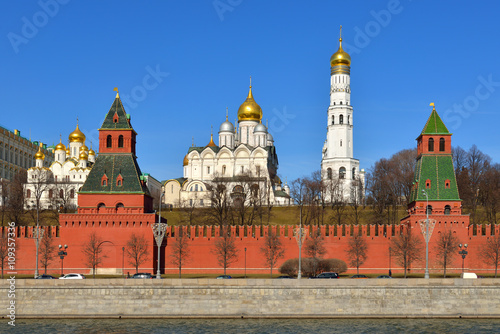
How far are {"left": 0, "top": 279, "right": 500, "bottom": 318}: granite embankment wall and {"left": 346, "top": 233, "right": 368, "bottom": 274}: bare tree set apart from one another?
17.4 metres

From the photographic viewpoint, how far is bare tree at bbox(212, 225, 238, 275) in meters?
64.7

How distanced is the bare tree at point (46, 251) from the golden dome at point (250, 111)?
63.6 metres

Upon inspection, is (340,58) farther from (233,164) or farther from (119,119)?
(119,119)

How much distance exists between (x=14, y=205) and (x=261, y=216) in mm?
30890

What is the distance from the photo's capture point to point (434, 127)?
66188mm

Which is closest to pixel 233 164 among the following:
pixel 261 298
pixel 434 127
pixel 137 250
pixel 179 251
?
pixel 179 251

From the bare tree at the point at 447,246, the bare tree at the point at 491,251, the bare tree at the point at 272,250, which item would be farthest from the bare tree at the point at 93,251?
the bare tree at the point at 491,251

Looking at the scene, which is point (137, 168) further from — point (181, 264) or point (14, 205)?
point (14, 205)

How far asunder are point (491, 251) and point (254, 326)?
2658cm

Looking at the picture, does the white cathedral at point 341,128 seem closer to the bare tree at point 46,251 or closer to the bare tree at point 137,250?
the bare tree at point 137,250

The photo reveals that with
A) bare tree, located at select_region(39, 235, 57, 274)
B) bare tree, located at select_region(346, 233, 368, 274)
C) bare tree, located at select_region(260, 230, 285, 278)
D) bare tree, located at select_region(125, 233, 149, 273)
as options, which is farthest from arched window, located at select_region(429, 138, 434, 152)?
bare tree, located at select_region(39, 235, 57, 274)

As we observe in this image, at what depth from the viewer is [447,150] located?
66.3 meters

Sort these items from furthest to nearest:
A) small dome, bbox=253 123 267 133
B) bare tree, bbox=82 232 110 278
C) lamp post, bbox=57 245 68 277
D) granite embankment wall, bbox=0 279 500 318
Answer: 1. small dome, bbox=253 123 267 133
2. bare tree, bbox=82 232 110 278
3. lamp post, bbox=57 245 68 277
4. granite embankment wall, bbox=0 279 500 318

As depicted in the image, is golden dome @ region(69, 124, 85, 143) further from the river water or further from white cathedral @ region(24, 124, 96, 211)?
the river water
